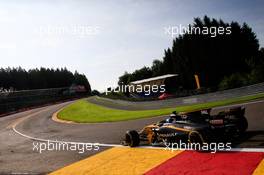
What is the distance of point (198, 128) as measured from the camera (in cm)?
1052

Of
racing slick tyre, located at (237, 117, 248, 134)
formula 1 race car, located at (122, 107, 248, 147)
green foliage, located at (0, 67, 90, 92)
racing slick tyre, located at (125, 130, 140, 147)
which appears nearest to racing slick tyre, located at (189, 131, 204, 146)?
formula 1 race car, located at (122, 107, 248, 147)

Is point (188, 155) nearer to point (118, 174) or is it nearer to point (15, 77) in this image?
point (118, 174)

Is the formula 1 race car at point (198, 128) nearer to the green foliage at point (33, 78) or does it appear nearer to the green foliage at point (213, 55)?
the green foliage at point (213, 55)

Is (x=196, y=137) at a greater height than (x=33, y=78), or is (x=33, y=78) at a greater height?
(x=33, y=78)

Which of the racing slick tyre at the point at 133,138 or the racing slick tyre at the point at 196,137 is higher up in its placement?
the racing slick tyre at the point at 196,137

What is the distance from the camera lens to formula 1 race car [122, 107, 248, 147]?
10.5 metres

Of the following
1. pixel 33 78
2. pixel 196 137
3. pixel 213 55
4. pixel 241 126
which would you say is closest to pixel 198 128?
pixel 196 137

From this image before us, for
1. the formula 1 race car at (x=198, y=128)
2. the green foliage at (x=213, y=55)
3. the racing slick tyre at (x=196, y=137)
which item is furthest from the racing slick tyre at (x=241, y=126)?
the green foliage at (x=213, y=55)

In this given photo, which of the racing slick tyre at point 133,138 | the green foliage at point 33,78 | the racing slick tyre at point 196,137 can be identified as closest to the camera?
the racing slick tyre at point 196,137

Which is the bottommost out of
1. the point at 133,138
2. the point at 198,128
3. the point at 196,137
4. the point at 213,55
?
the point at 133,138

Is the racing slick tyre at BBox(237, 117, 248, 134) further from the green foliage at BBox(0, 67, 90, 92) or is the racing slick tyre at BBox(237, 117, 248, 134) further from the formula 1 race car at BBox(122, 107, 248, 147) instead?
the green foliage at BBox(0, 67, 90, 92)

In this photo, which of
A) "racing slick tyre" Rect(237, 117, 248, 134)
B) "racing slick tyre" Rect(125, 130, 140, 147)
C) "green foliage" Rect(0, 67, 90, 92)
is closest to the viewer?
"racing slick tyre" Rect(237, 117, 248, 134)

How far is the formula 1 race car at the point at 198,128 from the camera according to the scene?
10.5 m

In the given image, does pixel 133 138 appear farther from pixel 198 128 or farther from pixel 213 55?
pixel 213 55
